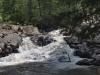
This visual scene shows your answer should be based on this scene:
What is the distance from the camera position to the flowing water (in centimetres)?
3166

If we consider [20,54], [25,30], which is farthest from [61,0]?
[25,30]

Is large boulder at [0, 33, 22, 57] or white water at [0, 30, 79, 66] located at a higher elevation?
large boulder at [0, 33, 22, 57]

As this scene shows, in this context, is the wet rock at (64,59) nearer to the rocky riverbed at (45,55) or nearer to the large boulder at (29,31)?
the rocky riverbed at (45,55)

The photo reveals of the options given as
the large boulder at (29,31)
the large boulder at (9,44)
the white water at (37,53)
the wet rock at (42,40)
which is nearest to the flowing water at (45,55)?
the white water at (37,53)

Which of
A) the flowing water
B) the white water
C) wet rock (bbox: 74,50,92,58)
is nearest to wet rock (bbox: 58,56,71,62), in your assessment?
the flowing water

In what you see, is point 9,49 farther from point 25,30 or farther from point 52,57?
point 25,30

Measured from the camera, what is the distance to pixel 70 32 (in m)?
15.3

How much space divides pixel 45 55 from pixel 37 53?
3.19 ft

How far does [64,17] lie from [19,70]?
14524mm

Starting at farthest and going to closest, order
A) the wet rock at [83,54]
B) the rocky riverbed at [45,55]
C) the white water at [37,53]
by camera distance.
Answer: the white water at [37,53]
the wet rock at [83,54]
the rocky riverbed at [45,55]

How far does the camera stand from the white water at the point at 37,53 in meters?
32.9

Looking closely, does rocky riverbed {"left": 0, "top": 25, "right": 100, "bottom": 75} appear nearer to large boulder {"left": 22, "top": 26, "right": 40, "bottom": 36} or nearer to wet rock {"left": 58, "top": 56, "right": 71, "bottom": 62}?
wet rock {"left": 58, "top": 56, "right": 71, "bottom": 62}

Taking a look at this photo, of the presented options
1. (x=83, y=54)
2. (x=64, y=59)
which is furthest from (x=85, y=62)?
(x=64, y=59)

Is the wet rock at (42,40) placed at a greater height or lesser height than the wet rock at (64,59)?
greater
